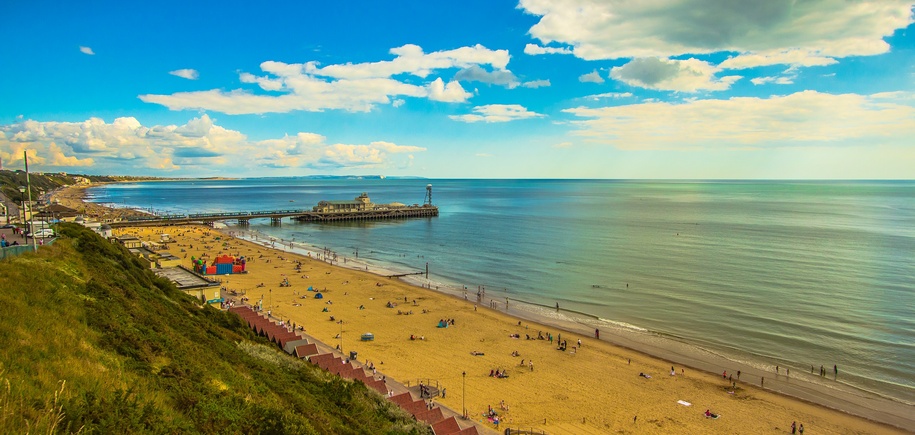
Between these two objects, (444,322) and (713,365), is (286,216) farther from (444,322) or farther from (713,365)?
(713,365)

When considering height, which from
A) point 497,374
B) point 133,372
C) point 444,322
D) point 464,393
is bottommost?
point 497,374

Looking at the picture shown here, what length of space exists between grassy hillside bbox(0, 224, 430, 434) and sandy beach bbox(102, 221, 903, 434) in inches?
358

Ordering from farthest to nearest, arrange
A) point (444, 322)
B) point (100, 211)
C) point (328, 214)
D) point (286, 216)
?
point (328, 214)
point (286, 216)
point (100, 211)
point (444, 322)

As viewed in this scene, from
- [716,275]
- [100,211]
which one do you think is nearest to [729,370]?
[716,275]

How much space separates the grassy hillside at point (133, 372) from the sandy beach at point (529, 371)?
9.08m

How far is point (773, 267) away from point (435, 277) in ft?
133

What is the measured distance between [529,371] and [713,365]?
1185cm

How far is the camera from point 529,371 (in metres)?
29.1

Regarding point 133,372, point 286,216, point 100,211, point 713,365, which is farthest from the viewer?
point 286,216

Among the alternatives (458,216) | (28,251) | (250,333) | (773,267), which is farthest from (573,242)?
(28,251)

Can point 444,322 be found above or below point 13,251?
below

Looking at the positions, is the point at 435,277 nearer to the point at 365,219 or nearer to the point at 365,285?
the point at 365,285

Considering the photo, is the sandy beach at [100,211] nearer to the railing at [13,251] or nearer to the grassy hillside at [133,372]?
the railing at [13,251]

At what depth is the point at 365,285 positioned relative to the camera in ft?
164
